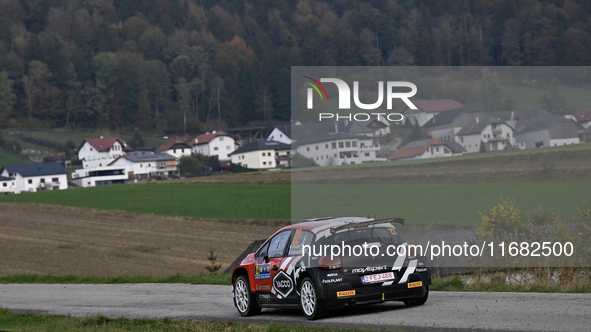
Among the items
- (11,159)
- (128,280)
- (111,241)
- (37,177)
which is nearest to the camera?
(128,280)

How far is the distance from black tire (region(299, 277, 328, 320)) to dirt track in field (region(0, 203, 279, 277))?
22.0 m

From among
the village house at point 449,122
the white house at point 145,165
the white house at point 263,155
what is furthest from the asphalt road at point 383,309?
the white house at point 145,165

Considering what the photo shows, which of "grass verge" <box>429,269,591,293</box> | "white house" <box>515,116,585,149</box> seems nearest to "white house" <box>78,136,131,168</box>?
"white house" <box>515,116,585,149</box>

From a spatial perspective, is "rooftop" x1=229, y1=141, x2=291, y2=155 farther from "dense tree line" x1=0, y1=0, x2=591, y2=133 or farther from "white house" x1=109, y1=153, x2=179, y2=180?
"dense tree line" x1=0, y1=0, x2=591, y2=133

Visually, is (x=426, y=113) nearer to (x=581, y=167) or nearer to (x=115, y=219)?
(x=581, y=167)

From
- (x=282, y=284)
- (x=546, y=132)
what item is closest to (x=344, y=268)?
(x=282, y=284)

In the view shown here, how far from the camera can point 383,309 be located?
1129cm

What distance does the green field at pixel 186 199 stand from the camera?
5859 cm

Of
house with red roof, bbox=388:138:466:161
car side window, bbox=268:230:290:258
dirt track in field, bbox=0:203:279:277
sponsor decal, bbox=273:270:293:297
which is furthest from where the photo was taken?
dirt track in field, bbox=0:203:279:277

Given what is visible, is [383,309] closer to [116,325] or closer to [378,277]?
[378,277]

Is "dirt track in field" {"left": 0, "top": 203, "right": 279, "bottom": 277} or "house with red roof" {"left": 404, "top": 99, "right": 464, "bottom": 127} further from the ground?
"house with red roof" {"left": 404, "top": 99, "right": 464, "bottom": 127}

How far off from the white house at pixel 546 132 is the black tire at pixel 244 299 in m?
9.41

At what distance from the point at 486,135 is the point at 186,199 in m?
52.8

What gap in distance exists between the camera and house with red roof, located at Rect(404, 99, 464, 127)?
57.0 feet
